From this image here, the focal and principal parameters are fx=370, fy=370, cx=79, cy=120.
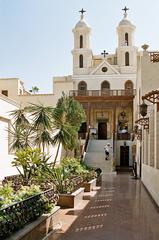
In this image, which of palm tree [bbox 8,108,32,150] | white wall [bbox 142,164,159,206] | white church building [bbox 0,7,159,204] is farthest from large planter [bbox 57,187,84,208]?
white church building [bbox 0,7,159,204]

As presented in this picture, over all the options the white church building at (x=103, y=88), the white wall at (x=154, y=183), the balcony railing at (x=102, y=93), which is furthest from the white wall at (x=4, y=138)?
the balcony railing at (x=102, y=93)

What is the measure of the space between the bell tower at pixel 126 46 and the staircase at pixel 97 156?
1024 cm

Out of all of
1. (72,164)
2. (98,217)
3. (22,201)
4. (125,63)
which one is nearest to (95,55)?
(125,63)

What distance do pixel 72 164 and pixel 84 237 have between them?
942 centimetres

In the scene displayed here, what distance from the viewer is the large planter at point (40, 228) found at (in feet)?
18.0

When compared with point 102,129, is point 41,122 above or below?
below

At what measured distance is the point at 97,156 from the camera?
29844 millimetres

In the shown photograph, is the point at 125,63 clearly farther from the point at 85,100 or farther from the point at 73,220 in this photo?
Result: the point at 73,220

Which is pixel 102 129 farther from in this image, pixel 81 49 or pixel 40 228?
pixel 40 228

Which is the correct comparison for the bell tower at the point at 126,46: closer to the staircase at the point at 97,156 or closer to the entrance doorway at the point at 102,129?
the entrance doorway at the point at 102,129

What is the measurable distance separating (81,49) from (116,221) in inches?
1319

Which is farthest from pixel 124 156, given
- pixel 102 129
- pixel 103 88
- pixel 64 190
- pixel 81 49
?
pixel 64 190

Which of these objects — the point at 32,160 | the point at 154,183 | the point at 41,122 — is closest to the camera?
the point at 32,160

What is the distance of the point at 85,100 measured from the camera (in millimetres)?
35406
